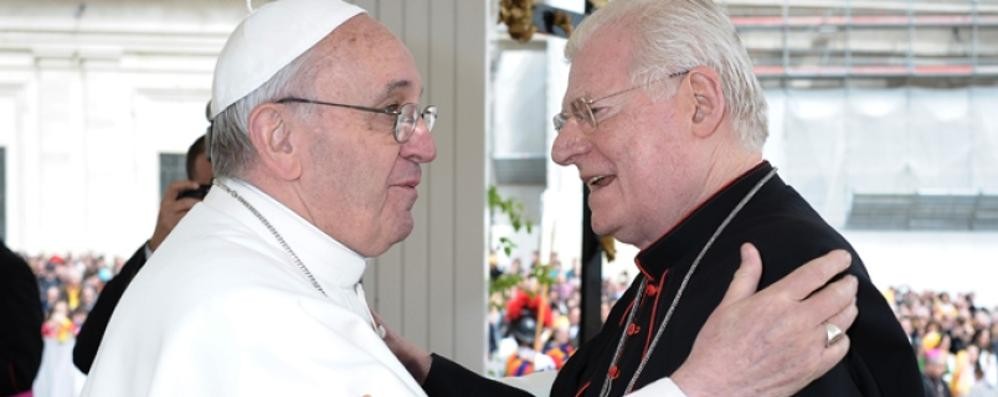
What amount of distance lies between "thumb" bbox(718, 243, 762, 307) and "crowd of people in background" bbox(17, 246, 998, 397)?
3042mm

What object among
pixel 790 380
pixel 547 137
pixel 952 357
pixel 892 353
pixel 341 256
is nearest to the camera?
pixel 790 380

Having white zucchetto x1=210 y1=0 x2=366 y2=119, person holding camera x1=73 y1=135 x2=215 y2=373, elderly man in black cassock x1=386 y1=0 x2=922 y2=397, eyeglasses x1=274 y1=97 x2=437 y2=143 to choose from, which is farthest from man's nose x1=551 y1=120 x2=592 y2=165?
person holding camera x1=73 y1=135 x2=215 y2=373

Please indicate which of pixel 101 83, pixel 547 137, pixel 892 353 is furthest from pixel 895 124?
pixel 892 353

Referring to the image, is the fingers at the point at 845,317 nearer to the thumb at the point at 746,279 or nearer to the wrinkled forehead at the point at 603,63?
the thumb at the point at 746,279

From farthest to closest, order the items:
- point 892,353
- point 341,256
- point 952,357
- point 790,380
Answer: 1. point 952,357
2. point 341,256
3. point 892,353
4. point 790,380

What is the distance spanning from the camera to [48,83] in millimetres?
7406

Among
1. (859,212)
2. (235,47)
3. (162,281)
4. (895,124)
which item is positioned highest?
(235,47)

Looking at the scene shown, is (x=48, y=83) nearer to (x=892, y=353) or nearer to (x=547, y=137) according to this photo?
(x=547, y=137)

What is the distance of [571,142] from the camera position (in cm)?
214

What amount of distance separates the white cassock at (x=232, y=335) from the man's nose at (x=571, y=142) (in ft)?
1.85

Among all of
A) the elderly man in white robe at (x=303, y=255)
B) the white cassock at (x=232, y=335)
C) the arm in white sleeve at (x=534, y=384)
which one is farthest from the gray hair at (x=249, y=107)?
the arm in white sleeve at (x=534, y=384)

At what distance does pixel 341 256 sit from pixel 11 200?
605 cm

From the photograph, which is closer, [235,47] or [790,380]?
[790,380]

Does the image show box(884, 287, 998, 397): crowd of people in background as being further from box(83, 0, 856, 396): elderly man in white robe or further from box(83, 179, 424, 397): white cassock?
box(83, 179, 424, 397): white cassock
